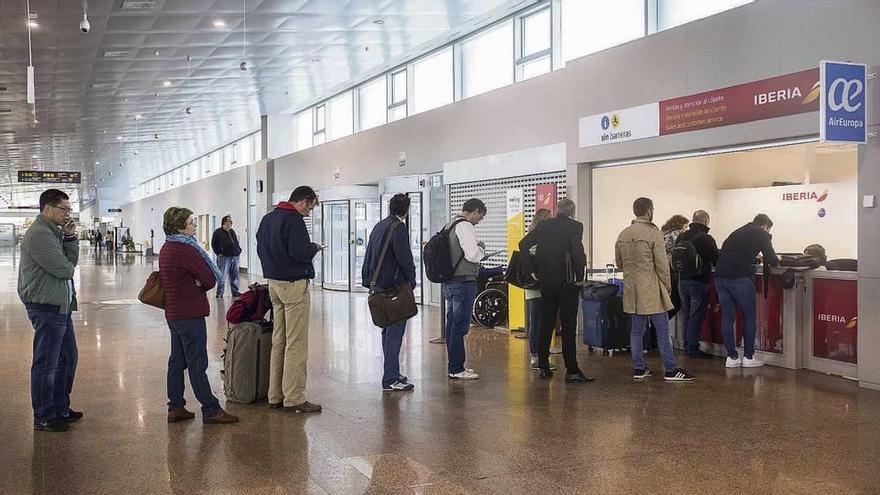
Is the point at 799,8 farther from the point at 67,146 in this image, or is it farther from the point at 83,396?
the point at 67,146

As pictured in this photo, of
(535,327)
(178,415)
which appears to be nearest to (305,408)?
(178,415)

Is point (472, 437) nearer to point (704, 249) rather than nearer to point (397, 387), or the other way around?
point (397, 387)

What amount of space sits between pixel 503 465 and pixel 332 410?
1701mm

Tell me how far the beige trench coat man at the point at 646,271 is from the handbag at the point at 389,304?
1.87 meters

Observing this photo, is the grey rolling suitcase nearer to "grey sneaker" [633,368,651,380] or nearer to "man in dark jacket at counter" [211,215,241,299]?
"grey sneaker" [633,368,651,380]

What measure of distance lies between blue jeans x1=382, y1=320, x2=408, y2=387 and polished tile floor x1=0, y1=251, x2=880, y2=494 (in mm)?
144

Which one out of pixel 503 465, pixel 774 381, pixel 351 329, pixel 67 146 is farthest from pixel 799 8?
pixel 67 146

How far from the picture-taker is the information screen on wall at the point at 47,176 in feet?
101

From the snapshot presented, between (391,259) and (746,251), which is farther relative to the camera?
(746,251)

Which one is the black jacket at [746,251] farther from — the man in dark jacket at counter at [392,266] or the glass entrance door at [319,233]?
the glass entrance door at [319,233]

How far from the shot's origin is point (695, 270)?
304 inches

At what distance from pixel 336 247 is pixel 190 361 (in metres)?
13.2

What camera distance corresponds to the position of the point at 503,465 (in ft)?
13.6

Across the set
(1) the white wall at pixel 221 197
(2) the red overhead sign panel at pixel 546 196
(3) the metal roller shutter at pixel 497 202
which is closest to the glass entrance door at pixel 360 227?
(3) the metal roller shutter at pixel 497 202
